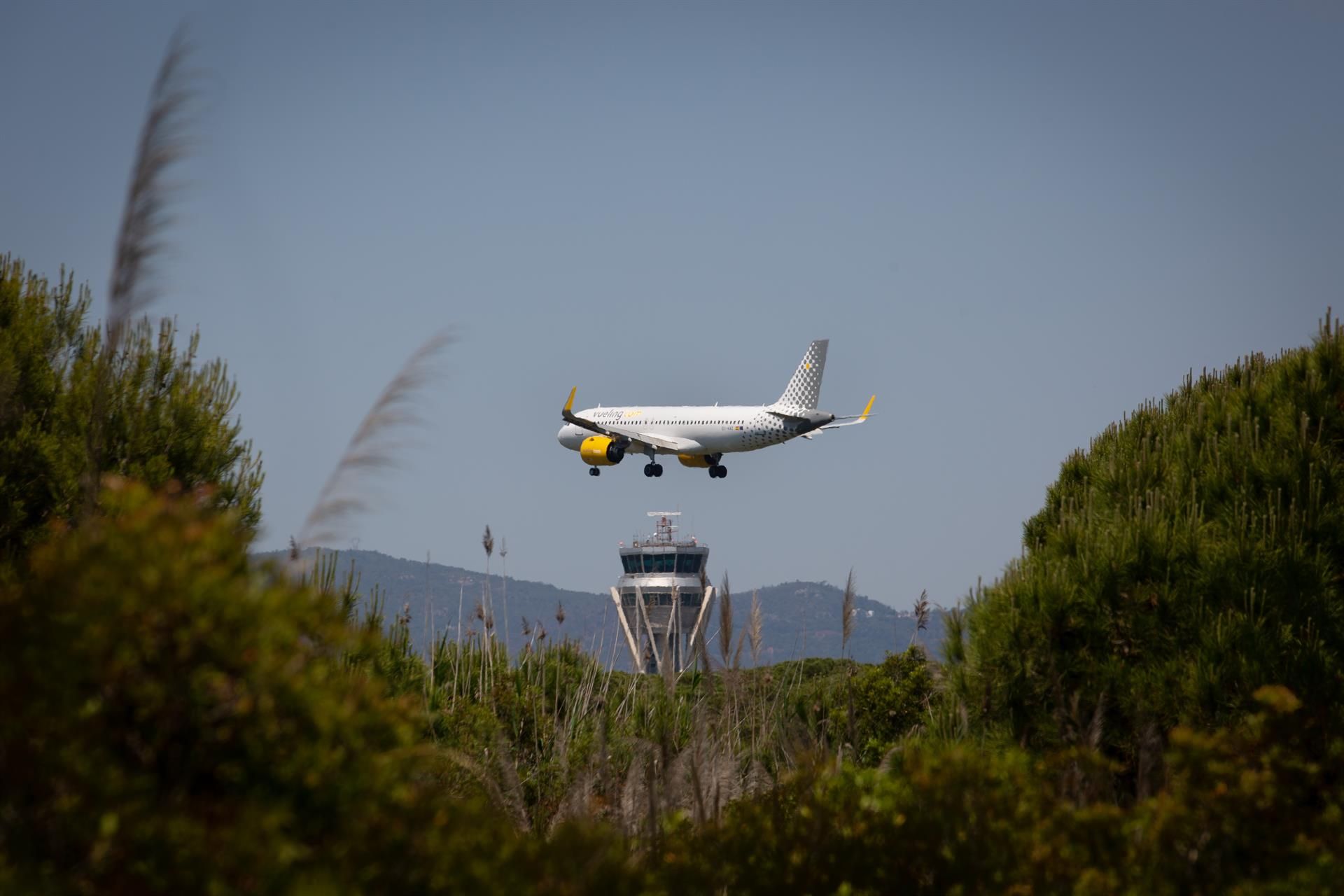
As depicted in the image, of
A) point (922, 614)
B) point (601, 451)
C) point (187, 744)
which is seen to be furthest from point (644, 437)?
point (187, 744)

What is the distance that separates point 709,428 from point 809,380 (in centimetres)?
487

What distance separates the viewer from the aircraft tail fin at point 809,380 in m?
51.4

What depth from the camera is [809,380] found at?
5153cm

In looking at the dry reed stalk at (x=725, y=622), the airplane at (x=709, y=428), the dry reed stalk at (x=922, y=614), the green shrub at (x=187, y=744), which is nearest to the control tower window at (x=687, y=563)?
the airplane at (x=709, y=428)

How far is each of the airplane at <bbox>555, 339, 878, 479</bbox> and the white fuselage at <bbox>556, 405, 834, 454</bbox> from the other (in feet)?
0.09

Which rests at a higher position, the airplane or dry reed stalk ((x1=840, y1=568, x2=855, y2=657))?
the airplane

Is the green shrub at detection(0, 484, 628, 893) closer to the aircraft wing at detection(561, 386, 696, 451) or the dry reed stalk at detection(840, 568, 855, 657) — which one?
the dry reed stalk at detection(840, 568, 855, 657)

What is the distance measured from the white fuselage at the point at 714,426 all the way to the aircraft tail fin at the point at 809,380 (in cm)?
240

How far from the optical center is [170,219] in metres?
4.71

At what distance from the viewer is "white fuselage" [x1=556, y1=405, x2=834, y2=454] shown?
160ft

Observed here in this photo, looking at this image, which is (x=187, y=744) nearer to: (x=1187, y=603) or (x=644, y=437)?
(x=1187, y=603)

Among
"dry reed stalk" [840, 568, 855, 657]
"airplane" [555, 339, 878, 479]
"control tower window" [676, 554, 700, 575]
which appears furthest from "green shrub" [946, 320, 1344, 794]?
"control tower window" [676, 554, 700, 575]

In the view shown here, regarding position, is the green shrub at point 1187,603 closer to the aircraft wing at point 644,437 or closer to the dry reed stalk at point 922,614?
the dry reed stalk at point 922,614

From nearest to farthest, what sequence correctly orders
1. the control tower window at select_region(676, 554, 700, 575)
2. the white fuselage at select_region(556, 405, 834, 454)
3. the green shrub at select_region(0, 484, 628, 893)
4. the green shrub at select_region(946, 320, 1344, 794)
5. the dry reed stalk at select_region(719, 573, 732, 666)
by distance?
the green shrub at select_region(0, 484, 628, 893)
the dry reed stalk at select_region(719, 573, 732, 666)
the green shrub at select_region(946, 320, 1344, 794)
the white fuselage at select_region(556, 405, 834, 454)
the control tower window at select_region(676, 554, 700, 575)
